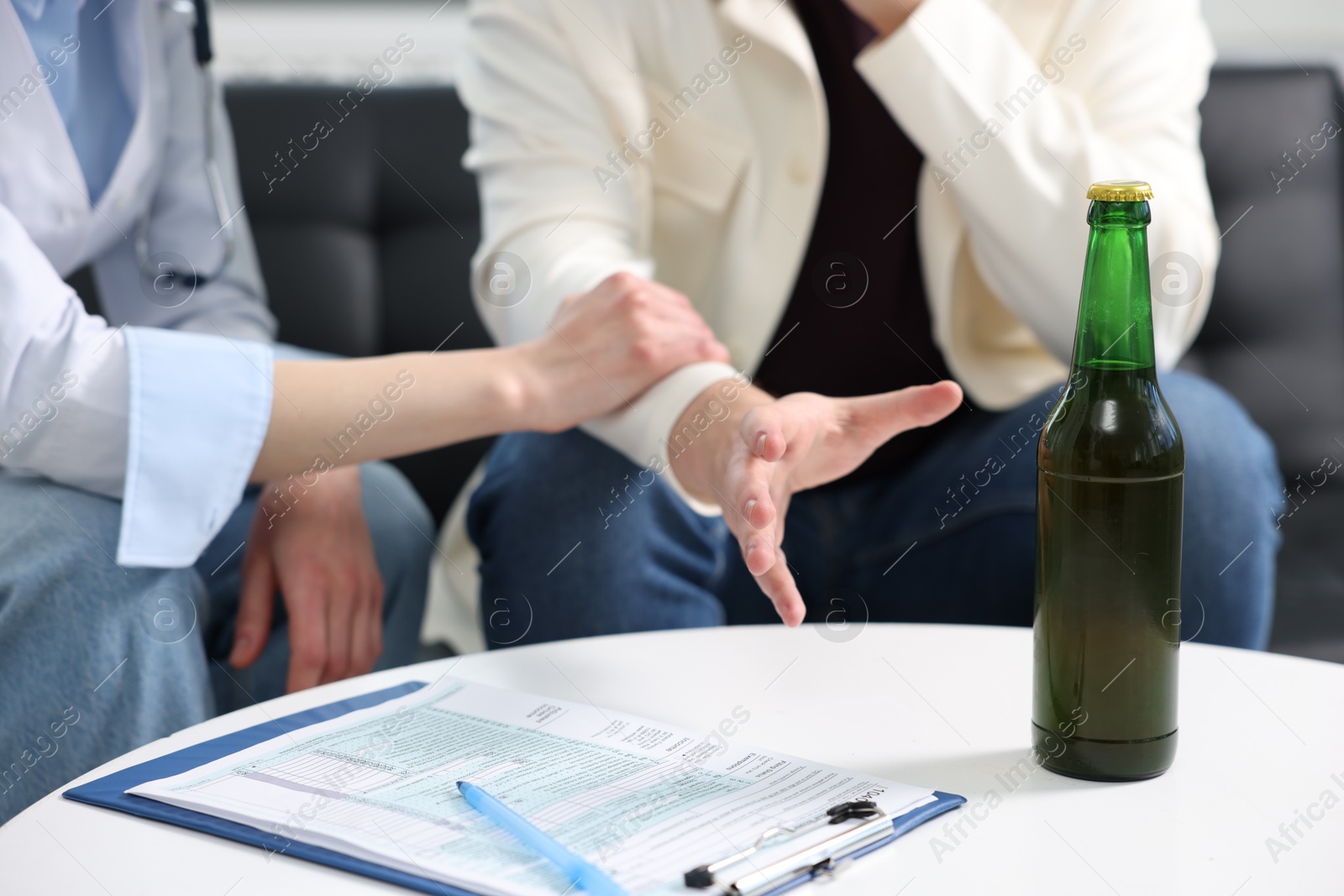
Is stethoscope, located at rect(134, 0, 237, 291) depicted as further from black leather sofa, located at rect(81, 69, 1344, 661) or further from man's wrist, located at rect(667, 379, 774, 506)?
man's wrist, located at rect(667, 379, 774, 506)

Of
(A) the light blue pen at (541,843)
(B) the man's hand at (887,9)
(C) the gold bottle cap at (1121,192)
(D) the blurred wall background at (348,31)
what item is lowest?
(A) the light blue pen at (541,843)

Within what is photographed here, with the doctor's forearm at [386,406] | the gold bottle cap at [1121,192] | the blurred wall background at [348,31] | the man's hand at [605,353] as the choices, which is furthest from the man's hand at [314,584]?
the blurred wall background at [348,31]

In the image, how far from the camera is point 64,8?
93 cm

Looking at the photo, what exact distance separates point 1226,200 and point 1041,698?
1156 millimetres

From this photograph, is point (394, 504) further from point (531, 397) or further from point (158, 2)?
point (158, 2)

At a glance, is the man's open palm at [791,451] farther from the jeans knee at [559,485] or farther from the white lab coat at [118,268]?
the white lab coat at [118,268]

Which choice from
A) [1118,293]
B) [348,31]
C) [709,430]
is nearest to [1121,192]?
→ [1118,293]

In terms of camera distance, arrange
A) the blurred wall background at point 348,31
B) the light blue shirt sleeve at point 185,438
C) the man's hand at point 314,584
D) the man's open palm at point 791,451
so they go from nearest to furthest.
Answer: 1. the man's open palm at point 791,451
2. the light blue shirt sleeve at point 185,438
3. the man's hand at point 314,584
4. the blurred wall background at point 348,31

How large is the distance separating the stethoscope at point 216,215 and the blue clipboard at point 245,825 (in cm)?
59

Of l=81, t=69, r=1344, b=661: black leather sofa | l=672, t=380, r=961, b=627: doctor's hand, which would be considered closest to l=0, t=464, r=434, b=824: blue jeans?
l=672, t=380, r=961, b=627: doctor's hand

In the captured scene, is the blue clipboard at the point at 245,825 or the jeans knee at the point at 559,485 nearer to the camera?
the blue clipboard at the point at 245,825

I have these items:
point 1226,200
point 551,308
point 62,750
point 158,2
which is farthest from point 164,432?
point 1226,200

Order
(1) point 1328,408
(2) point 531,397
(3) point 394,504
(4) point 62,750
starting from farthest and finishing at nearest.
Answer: (1) point 1328,408 < (3) point 394,504 < (2) point 531,397 < (4) point 62,750

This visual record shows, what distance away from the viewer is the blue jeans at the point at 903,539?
0.93 m
